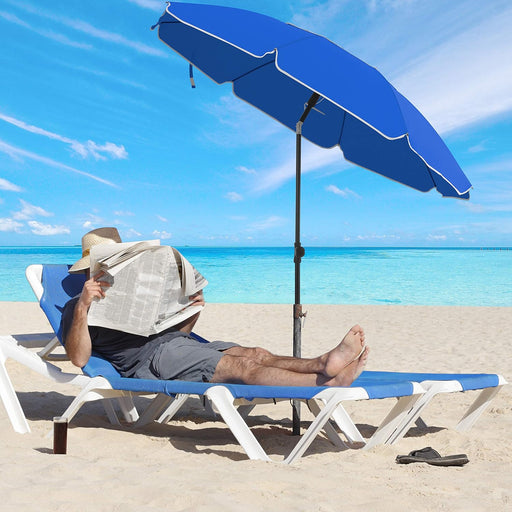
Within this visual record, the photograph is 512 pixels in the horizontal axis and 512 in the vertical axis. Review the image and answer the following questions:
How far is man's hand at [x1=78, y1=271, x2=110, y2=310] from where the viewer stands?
3.08 metres

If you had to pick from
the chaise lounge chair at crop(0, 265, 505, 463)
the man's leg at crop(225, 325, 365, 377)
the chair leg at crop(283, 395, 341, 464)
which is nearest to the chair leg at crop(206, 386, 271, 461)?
the chaise lounge chair at crop(0, 265, 505, 463)

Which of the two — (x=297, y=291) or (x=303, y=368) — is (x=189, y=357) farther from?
(x=297, y=291)

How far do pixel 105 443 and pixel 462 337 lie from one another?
670 centimetres

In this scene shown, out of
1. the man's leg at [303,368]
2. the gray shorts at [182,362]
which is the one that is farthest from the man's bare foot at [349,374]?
the gray shorts at [182,362]

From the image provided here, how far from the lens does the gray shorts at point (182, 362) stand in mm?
3068

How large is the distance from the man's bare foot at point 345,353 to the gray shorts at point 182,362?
629 mm

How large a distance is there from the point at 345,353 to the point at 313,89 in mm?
1223

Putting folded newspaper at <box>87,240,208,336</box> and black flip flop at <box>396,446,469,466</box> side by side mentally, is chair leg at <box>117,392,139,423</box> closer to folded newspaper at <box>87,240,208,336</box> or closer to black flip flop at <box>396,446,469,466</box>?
folded newspaper at <box>87,240,208,336</box>

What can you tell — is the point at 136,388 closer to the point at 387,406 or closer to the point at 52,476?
the point at 52,476

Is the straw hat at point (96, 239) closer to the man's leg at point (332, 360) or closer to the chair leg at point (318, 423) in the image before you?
the man's leg at point (332, 360)

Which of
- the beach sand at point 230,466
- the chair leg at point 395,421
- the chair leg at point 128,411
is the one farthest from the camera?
the chair leg at point 128,411

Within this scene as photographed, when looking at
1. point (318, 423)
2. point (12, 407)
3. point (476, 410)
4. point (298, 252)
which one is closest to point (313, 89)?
point (298, 252)

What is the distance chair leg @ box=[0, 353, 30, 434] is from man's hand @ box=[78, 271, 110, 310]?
646mm

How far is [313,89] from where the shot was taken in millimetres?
2590
